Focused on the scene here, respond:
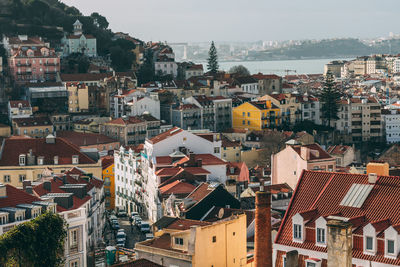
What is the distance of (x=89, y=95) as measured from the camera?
89.1 m

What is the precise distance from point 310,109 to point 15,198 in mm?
66374

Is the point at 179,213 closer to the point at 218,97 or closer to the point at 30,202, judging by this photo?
the point at 30,202

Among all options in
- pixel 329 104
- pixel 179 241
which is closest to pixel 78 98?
pixel 329 104

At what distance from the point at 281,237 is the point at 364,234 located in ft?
8.32

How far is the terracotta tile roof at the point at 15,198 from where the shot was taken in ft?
97.1

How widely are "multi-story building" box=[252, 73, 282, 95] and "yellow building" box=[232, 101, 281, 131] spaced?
1921 cm

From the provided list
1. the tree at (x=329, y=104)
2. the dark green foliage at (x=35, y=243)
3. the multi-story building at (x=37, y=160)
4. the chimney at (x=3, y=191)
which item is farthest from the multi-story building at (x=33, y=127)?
the dark green foliage at (x=35, y=243)

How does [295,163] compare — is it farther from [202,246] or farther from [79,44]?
[79,44]

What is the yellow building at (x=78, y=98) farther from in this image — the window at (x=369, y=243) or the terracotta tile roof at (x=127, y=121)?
the window at (x=369, y=243)

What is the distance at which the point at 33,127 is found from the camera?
77.1 metres

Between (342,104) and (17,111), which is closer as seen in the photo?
(17,111)

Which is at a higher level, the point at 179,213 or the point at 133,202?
the point at 179,213

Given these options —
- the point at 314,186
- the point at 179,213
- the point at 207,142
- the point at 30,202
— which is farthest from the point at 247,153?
the point at 314,186

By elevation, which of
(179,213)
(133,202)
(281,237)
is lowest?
(133,202)
